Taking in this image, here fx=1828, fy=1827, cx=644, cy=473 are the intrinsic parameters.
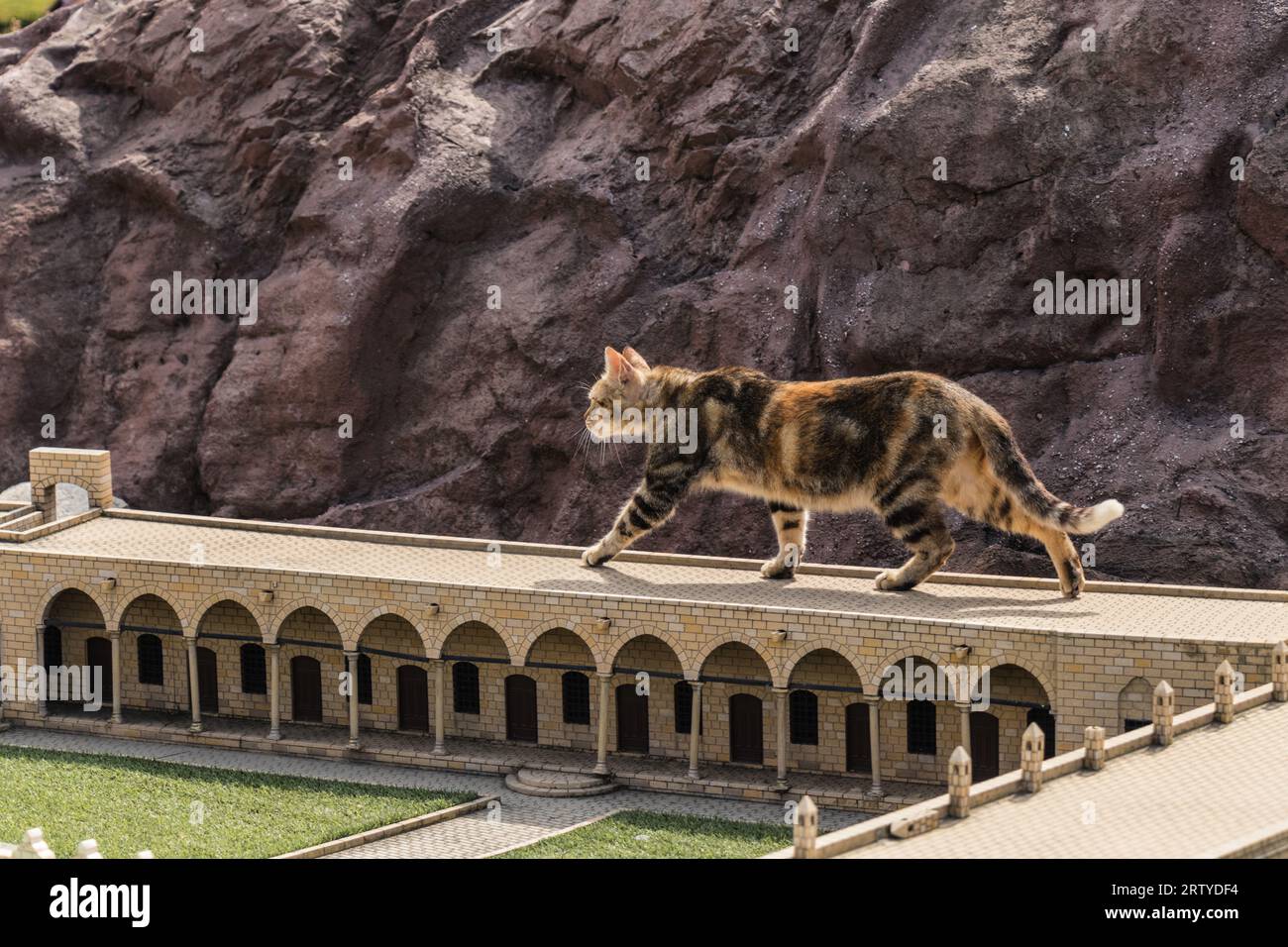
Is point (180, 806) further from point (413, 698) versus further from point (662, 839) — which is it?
point (662, 839)

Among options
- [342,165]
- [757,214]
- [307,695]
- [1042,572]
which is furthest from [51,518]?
[1042,572]

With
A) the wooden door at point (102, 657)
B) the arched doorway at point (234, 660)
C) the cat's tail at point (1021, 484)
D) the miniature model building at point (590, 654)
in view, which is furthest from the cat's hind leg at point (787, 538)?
the wooden door at point (102, 657)

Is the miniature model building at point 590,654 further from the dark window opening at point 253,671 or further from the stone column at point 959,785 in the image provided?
the stone column at point 959,785

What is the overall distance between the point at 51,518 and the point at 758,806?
19253 mm

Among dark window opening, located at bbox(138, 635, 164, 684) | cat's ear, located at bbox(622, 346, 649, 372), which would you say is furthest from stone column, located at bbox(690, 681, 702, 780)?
dark window opening, located at bbox(138, 635, 164, 684)

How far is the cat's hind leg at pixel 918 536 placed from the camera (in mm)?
36094

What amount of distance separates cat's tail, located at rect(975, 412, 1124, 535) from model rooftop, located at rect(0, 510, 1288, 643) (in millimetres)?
2090

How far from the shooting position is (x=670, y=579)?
130 feet

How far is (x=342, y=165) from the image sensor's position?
55.6m

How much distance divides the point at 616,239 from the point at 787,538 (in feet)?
55.2

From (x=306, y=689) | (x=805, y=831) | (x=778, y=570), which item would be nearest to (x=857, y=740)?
(x=778, y=570)

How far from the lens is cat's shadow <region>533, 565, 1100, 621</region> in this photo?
120 feet

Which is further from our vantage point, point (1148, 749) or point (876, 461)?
point (876, 461)
